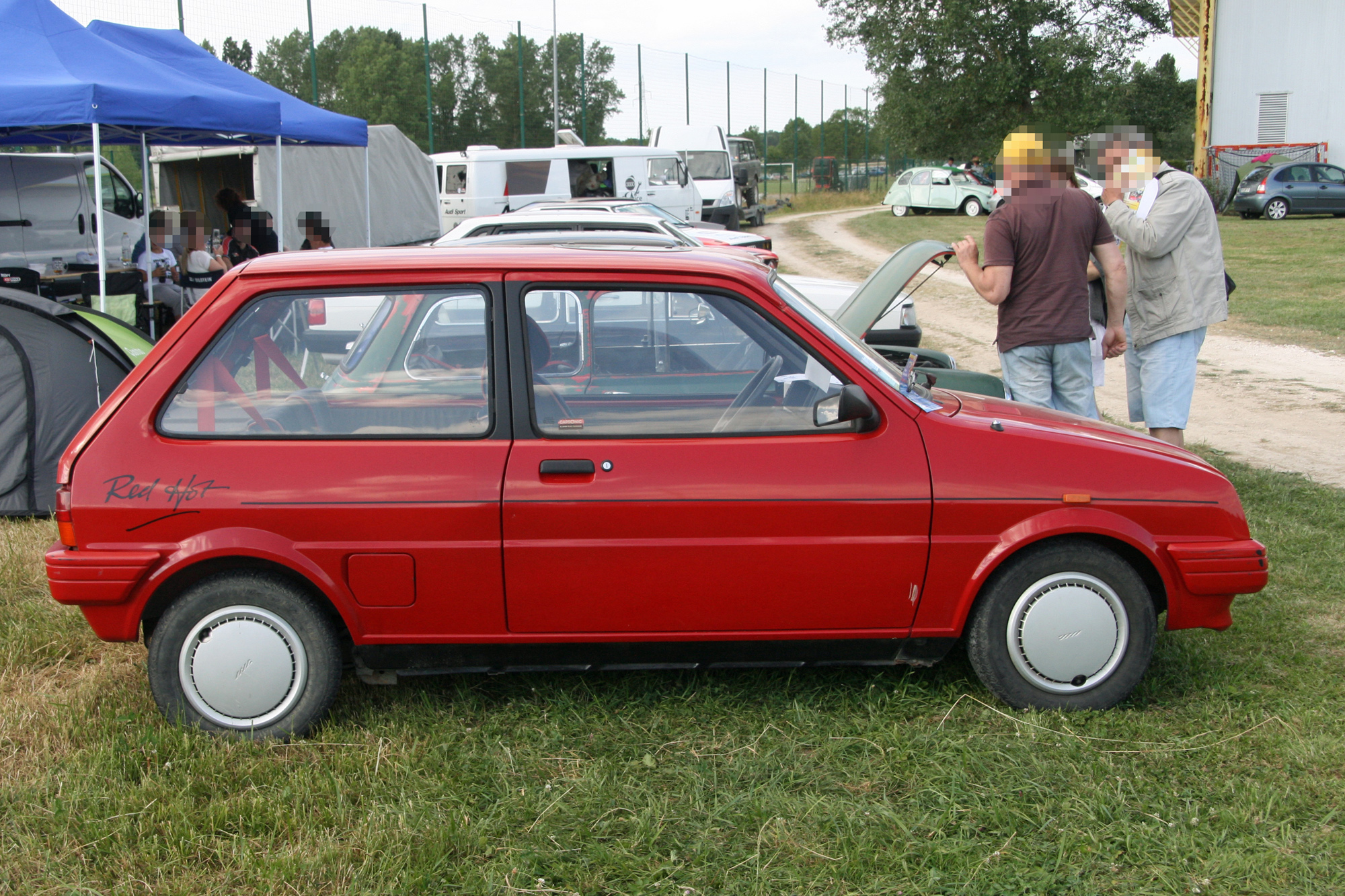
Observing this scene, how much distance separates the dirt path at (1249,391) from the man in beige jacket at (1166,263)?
5.63 feet

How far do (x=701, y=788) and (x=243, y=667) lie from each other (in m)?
1.48

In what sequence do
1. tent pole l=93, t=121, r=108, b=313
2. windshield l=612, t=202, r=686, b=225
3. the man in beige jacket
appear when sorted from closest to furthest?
1. the man in beige jacket
2. tent pole l=93, t=121, r=108, b=313
3. windshield l=612, t=202, r=686, b=225

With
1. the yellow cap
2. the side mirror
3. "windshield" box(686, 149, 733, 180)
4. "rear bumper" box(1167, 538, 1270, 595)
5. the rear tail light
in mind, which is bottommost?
"rear bumper" box(1167, 538, 1270, 595)

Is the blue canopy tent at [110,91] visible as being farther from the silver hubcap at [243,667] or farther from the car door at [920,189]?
the car door at [920,189]

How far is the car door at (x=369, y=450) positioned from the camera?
10.7ft

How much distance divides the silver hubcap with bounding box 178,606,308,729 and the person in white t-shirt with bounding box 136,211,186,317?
7772 millimetres

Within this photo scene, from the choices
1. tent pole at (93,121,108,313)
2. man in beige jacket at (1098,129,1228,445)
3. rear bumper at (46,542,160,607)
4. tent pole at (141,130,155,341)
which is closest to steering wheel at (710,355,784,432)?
rear bumper at (46,542,160,607)

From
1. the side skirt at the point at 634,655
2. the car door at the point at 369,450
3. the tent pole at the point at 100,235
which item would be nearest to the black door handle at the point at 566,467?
the car door at the point at 369,450

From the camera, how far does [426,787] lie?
10.2 ft

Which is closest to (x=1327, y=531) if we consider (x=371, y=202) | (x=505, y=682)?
(x=505, y=682)

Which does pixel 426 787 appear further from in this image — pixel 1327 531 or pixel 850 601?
pixel 1327 531

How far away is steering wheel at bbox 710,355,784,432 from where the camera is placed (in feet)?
11.1

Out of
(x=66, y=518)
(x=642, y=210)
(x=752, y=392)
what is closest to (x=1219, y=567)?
(x=752, y=392)

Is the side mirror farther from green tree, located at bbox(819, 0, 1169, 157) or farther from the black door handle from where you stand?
green tree, located at bbox(819, 0, 1169, 157)
